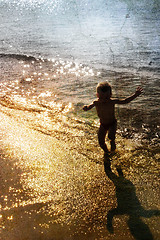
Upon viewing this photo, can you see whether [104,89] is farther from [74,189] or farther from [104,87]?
[74,189]

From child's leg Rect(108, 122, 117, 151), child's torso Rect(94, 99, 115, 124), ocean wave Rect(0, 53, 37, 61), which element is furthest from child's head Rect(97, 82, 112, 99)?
ocean wave Rect(0, 53, 37, 61)

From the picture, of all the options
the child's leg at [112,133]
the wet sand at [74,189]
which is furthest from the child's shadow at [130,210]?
the child's leg at [112,133]

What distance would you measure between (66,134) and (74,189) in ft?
4.55

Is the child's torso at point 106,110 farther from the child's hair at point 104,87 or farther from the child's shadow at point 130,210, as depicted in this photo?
the child's shadow at point 130,210

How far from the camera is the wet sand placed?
211 centimetres

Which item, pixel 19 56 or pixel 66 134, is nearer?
pixel 66 134

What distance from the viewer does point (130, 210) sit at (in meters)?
2.31

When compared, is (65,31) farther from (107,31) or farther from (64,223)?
(64,223)

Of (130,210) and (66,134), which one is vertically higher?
(130,210)

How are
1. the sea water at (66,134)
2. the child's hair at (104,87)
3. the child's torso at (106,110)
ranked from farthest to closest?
the child's torso at (106,110) < the child's hair at (104,87) < the sea water at (66,134)

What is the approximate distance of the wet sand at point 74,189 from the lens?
6.93 feet

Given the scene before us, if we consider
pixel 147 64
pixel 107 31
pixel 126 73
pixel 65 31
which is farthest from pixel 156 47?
pixel 65 31

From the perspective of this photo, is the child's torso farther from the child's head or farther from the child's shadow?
the child's shadow

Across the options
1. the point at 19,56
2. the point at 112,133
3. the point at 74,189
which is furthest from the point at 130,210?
the point at 19,56
